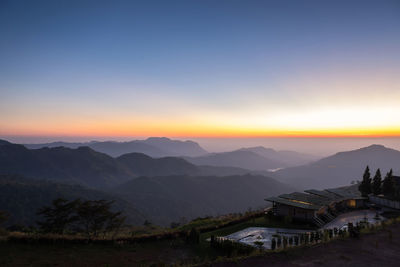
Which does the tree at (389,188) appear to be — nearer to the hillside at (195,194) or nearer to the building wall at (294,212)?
the building wall at (294,212)

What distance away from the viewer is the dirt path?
40.3 feet

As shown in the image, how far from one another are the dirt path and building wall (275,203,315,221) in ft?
23.2

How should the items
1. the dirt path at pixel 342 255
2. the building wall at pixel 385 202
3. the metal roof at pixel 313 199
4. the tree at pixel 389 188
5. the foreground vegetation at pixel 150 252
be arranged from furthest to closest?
the tree at pixel 389 188, the building wall at pixel 385 202, the metal roof at pixel 313 199, the foreground vegetation at pixel 150 252, the dirt path at pixel 342 255

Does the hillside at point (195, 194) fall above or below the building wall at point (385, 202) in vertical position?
below

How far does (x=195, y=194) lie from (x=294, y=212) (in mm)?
Result: 159000

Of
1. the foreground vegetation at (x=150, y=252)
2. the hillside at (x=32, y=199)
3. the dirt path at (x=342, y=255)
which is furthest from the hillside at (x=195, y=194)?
the dirt path at (x=342, y=255)

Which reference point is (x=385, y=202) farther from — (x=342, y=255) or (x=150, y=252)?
(x=150, y=252)

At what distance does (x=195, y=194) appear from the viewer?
583 feet

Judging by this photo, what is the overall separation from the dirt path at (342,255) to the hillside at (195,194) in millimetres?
125487

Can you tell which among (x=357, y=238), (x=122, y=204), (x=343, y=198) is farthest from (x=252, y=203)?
(x=357, y=238)

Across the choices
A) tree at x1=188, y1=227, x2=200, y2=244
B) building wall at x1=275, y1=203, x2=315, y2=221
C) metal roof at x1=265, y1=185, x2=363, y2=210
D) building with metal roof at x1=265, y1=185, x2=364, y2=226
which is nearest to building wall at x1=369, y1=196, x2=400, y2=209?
building with metal roof at x1=265, y1=185, x2=364, y2=226

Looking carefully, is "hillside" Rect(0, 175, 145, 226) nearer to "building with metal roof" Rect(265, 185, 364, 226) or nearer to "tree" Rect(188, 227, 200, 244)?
"building with metal roof" Rect(265, 185, 364, 226)

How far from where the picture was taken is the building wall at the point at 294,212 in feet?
75.8

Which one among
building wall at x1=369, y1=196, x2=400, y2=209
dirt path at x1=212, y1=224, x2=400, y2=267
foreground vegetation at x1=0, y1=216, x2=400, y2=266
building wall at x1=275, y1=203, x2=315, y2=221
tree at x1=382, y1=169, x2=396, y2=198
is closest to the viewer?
dirt path at x1=212, y1=224, x2=400, y2=267
